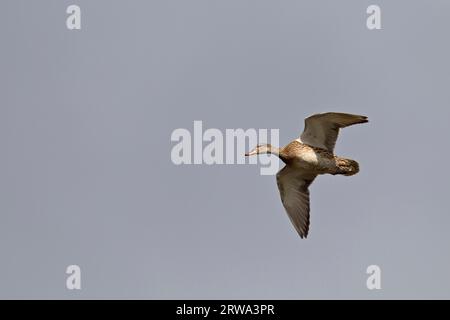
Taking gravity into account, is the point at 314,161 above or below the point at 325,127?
below

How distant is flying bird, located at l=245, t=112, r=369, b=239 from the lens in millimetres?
16297

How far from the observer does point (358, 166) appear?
639 inches

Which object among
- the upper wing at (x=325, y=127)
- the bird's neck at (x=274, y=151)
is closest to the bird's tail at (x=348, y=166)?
the upper wing at (x=325, y=127)

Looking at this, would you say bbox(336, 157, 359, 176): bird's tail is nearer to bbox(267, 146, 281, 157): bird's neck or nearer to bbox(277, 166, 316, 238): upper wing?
bbox(277, 166, 316, 238): upper wing

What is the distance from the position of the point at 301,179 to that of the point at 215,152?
2702 millimetres

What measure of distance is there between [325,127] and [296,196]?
176 cm

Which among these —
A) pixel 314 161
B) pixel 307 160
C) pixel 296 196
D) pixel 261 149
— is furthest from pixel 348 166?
pixel 261 149

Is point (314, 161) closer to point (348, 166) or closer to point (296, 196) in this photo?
point (348, 166)

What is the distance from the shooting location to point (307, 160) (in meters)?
16.5

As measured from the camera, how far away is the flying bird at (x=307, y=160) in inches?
642

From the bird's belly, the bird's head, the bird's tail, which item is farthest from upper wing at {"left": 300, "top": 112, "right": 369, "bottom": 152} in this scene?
the bird's head

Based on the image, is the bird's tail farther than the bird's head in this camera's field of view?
No
